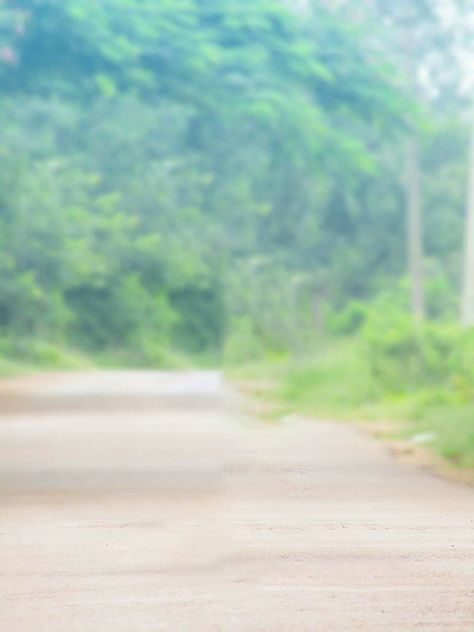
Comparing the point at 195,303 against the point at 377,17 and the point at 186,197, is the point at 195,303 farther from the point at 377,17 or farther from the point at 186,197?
the point at 377,17

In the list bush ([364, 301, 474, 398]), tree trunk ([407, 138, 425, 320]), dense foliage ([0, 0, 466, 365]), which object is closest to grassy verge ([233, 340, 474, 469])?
bush ([364, 301, 474, 398])

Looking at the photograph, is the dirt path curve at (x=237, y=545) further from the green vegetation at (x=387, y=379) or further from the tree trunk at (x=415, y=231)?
the tree trunk at (x=415, y=231)

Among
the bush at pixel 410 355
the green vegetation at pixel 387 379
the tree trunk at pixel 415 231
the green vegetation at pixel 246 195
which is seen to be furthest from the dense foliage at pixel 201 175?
the bush at pixel 410 355

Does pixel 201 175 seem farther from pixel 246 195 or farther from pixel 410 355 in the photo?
pixel 410 355

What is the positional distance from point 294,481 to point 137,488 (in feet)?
7.28

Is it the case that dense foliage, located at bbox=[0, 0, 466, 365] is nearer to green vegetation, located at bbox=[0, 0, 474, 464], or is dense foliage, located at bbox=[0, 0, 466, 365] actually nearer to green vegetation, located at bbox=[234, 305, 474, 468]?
green vegetation, located at bbox=[0, 0, 474, 464]

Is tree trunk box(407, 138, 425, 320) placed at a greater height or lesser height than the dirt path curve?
lesser

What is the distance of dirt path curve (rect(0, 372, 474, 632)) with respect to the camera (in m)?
3.71

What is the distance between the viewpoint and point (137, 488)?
7.15 m

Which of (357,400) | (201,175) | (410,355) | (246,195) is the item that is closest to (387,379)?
(410,355)

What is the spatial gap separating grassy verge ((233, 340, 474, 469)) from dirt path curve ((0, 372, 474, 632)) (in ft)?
3.96

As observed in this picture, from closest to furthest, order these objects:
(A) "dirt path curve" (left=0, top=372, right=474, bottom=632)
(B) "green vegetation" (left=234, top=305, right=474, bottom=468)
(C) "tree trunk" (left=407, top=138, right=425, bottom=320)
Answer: (A) "dirt path curve" (left=0, top=372, right=474, bottom=632) < (B) "green vegetation" (left=234, top=305, right=474, bottom=468) < (C) "tree trunk" (left=407, top=138, right=425, bottom=320)

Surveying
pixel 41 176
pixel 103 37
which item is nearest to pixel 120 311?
pixel 41 176

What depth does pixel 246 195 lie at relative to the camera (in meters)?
32.8
